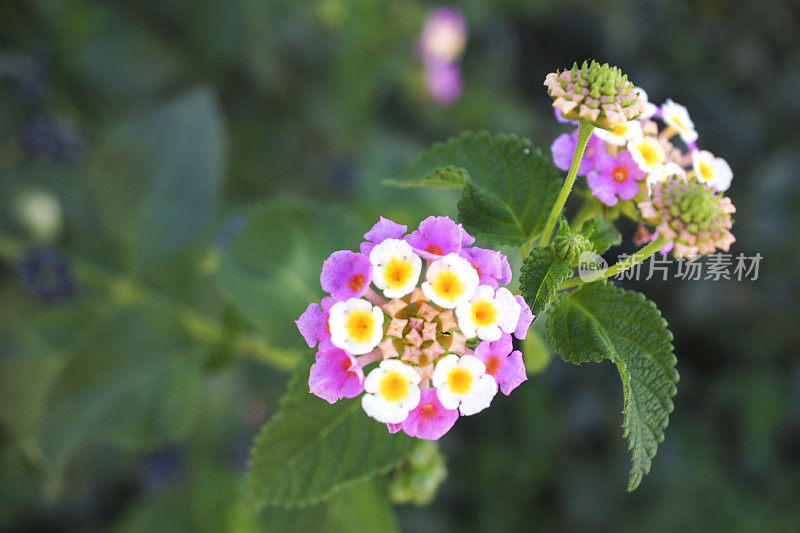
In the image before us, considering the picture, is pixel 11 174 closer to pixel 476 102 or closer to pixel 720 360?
pixel 476 102

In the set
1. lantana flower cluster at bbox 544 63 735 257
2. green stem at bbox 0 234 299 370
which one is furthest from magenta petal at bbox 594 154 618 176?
green stem at bbox 0 234 299 370

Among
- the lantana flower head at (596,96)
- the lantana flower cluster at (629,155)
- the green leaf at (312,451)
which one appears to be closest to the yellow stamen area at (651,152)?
the lantana flower cluster at (629,155)

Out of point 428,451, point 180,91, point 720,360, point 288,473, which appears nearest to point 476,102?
point 180,91

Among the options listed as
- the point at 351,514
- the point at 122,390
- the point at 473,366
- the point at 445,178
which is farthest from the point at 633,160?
the point at 122,390

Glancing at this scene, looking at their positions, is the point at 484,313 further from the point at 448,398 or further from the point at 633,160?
the point at 633,160

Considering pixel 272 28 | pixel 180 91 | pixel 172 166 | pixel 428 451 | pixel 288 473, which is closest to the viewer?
pixel 288 473

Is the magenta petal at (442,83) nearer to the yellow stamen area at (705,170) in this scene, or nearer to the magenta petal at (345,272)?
the yellow stamen area at (705,170)

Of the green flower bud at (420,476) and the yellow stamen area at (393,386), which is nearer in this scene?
the yellow stamen area at (393,386)
